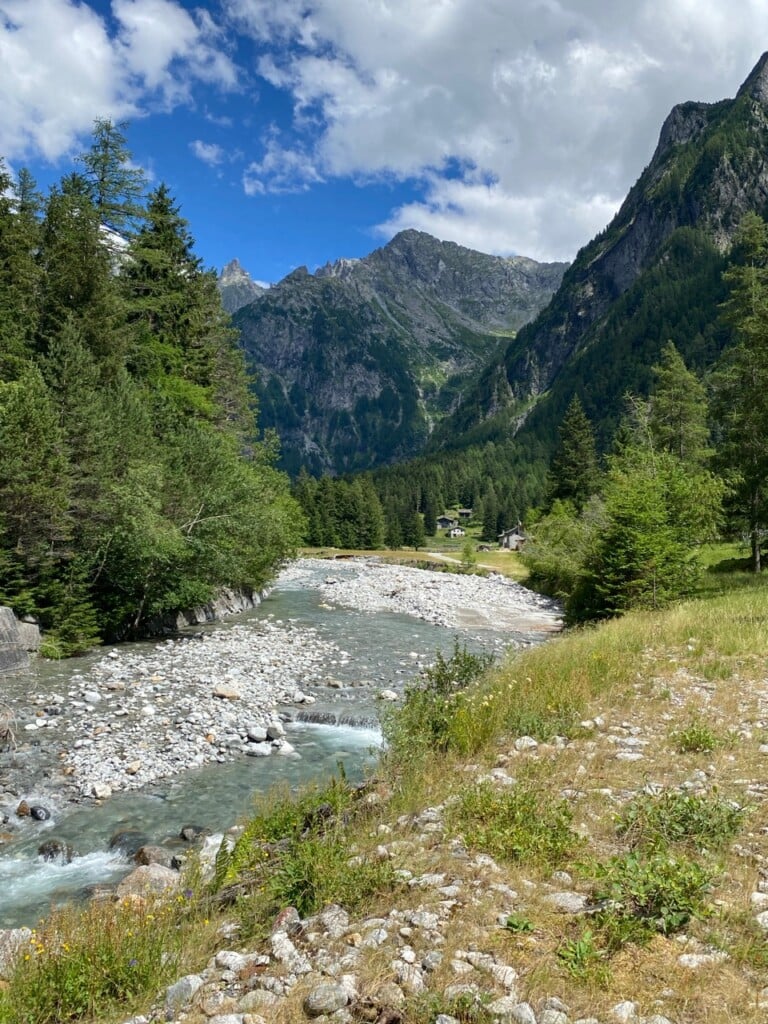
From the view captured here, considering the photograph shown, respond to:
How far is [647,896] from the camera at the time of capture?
15.5ft

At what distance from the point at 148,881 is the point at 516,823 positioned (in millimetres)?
5191

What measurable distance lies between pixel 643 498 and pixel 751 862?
68.0ft

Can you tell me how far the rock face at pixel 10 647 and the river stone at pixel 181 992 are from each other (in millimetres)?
18028

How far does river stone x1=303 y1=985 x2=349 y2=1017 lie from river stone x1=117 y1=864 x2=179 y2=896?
14.0ft

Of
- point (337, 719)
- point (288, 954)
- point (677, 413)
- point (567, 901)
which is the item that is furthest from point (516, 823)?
point (677, 413)

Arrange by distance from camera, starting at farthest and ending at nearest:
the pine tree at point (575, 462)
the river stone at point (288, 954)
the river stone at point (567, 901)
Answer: the pine tree at point (575, 462), the river stone at point (567, 901), the river stone at point (288, 954)

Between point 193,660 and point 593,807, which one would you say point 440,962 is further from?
point 193,660

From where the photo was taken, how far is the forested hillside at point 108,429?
22.1 metres

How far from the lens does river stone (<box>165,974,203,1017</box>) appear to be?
4.42m

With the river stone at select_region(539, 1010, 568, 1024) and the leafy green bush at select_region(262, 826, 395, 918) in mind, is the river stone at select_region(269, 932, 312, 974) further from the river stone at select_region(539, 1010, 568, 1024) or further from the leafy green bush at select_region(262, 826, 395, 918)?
the river stone at select_region(539, 1010, 568, 1024)

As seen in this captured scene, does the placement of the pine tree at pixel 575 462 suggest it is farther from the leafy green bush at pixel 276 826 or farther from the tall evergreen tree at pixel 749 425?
the leafy green bush at pixel 276 826

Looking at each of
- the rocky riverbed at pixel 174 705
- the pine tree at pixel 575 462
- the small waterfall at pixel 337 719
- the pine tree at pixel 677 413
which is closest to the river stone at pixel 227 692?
the rocky riverbed at pixel 174 705

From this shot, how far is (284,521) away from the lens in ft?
138

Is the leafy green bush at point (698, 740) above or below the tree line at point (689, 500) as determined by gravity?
below
